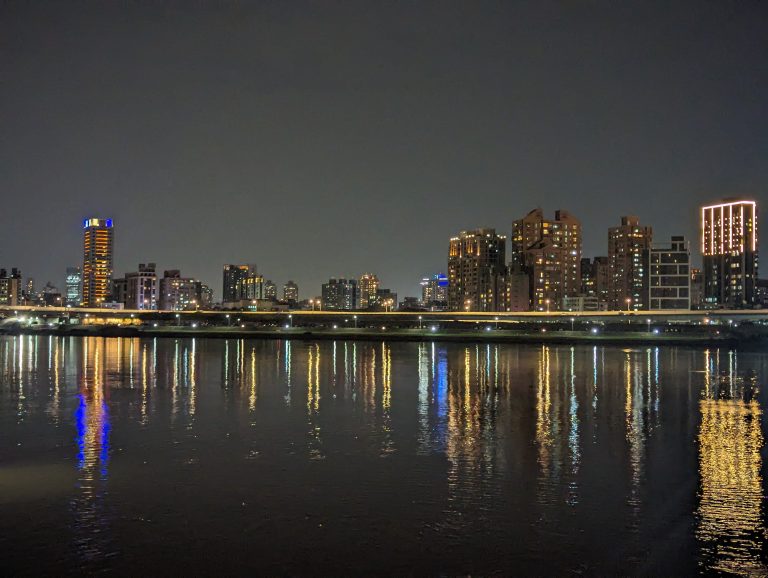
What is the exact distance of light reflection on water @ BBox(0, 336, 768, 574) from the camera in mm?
12188

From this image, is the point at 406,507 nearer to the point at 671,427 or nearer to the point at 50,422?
the point at 671,427

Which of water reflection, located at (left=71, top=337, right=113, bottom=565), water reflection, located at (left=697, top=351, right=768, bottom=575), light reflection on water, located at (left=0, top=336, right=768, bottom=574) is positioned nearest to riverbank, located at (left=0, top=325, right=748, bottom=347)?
light reflection on water, located at (left=0, top=336, right=768, bottom=574)

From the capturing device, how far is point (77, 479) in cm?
1642

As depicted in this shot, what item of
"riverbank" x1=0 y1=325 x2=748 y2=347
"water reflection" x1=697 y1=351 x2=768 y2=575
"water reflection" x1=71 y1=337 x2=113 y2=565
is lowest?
"riverbank" x1=0 y1=325 x2=748 y2=347

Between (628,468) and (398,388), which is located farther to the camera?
(398,388)

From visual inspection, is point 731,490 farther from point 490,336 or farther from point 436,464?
point 490,336

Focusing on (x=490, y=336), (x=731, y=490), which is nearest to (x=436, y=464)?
(x=731, y=490)

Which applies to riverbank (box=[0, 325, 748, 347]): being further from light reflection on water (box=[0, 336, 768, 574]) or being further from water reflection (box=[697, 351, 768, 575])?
water reflection (box=[697, 351, 768, 575])

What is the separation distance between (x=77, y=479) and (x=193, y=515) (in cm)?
429

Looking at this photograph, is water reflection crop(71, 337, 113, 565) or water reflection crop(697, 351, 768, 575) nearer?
water reflection crop(697, 351, 768, 575)

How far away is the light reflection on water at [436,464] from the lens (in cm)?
1219

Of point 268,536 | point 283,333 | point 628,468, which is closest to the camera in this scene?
point 268,536

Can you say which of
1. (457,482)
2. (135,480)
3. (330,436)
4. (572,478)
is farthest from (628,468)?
(135,480)

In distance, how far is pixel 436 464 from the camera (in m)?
18.1
